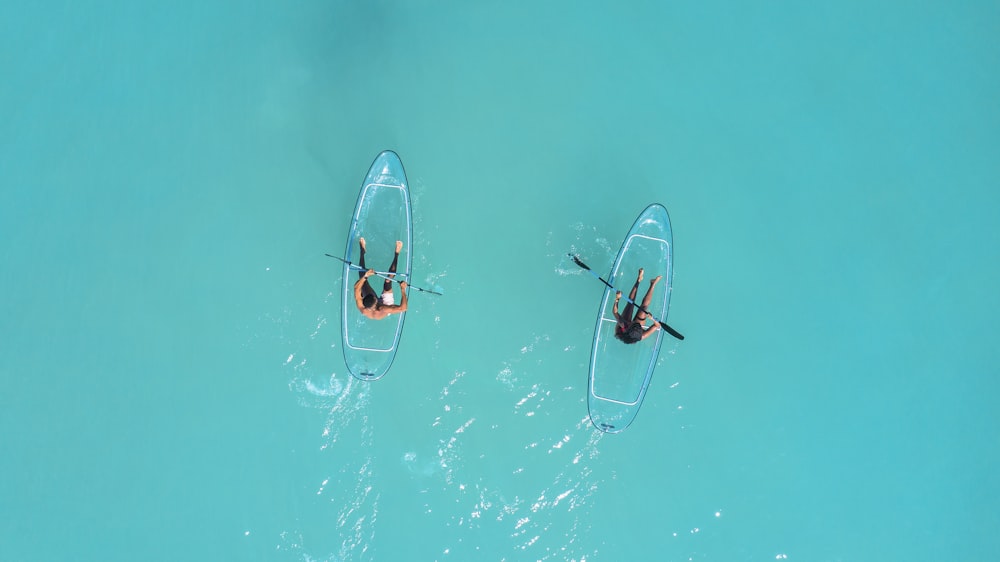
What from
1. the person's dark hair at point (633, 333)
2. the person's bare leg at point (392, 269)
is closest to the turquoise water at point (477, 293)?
the person's bare leg at point (392, 269)

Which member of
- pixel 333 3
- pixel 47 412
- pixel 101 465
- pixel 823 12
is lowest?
pixel 101 465

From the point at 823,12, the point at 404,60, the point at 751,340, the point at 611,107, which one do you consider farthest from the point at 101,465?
the point at 823,12

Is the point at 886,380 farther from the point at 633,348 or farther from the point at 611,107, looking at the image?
the point at 611,107

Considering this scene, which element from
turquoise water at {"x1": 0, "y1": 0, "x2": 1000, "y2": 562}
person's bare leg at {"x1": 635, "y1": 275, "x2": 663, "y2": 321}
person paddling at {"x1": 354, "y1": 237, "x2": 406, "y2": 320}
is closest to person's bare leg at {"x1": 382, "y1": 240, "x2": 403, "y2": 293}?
person paddling at {"x1": 354, "y1": 237, "x2": 406, "y2": 320}

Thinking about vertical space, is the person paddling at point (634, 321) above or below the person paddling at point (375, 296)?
above

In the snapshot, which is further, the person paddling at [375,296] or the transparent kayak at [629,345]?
the transparent kayak at [629,345]

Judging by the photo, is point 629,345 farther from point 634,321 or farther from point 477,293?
point 477,293

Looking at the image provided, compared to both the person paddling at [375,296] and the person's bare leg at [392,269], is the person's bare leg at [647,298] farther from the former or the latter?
the person's bare leg at [392,269]
